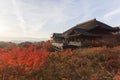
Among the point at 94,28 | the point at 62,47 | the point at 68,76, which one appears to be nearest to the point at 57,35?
the point at 94,28

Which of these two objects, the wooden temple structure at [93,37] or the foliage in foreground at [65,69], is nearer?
the foliage in foreground at [65,69]

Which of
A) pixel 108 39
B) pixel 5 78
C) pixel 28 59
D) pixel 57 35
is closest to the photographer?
pixel 5 78

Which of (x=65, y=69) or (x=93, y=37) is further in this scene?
(x=93, y=37)

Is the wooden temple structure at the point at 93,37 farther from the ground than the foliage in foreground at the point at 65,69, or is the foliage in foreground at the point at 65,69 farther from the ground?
the wooden temple structure at the point at 93,37

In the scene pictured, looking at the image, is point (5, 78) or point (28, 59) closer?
point (5, 78)

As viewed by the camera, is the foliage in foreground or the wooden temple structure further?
the wooden temple structure

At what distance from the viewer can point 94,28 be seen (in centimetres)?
3972

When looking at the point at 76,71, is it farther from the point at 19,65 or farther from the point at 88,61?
the point at 19,65

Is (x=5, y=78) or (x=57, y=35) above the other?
(x=57, y=35)

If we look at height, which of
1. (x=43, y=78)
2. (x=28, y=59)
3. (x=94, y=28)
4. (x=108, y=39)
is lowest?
(x=43, y=78)

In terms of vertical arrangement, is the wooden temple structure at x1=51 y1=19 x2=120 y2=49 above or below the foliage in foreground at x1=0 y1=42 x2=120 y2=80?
above

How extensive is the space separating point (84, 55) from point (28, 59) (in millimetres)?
8211

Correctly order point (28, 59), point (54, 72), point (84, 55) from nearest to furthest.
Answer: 1. point (54, 72)
2. point (28, 59)
3. point (84, 55)

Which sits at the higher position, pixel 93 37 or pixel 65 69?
pixel 93 37
